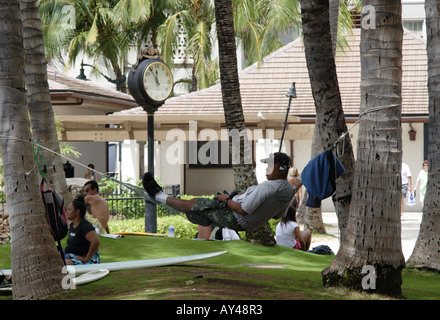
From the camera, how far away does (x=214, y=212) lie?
25.9 feet

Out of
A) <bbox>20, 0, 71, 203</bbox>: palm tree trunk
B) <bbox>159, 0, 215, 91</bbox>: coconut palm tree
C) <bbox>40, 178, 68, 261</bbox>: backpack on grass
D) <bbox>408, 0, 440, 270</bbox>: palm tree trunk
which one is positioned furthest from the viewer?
<bbox>159, 0, 215, 91</bbox>: coconut palm tree

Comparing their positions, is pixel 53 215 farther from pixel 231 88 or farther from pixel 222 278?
pixel 231 88

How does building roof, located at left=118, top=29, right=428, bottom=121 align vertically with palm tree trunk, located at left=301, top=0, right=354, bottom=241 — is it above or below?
above

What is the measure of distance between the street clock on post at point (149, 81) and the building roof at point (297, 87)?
853cm

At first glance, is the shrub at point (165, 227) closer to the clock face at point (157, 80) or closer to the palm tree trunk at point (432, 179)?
the clock face at point (157, 80)

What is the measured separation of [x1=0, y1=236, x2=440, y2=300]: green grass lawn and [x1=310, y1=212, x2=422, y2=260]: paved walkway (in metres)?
3.60

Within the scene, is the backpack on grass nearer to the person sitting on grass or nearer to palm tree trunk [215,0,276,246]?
palm tree trunk [215,0,276,246]

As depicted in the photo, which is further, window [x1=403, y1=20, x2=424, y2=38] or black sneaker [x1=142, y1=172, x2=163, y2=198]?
window [x1=403, y1=20, x2=424, y2=38]

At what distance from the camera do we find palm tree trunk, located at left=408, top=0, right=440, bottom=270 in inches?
376

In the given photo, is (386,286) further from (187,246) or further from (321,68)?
(187,246)

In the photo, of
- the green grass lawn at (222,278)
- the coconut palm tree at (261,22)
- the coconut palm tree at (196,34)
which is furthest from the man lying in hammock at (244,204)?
the coconut palm tree at (196,34)

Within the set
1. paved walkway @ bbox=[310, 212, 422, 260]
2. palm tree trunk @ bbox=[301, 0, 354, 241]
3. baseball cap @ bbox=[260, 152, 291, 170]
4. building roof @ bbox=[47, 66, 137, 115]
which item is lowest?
paved walkway @ bbox=[310, 212, 422, 260]

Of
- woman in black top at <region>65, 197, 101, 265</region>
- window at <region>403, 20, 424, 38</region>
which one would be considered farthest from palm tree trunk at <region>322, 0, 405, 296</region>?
window at <region>403, 20, 424, 38</region>
